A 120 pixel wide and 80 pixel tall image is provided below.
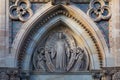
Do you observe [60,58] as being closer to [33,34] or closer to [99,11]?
[33,34]

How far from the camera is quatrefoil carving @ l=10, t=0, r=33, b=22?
959cm

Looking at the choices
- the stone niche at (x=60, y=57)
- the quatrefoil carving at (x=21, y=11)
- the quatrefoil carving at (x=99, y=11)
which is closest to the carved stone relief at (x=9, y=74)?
the stone niche at (x=60, y=57)

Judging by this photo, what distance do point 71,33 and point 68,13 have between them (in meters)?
0.49

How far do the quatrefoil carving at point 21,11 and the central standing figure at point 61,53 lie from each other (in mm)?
905

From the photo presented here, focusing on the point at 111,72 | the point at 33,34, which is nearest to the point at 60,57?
the point at 33,34

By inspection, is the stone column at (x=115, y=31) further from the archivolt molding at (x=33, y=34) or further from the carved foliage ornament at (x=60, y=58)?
the carved foliage ornament at (x=60, y=58)

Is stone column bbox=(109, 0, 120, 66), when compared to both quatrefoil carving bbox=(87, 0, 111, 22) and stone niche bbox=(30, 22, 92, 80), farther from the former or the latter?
stone niche bbox=(30, 22, 92, 80)

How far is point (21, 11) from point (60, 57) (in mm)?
1418

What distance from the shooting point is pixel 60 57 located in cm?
960

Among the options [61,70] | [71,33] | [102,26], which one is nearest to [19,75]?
[61,70]

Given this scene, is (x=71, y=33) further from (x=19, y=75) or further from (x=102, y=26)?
(x=19, y=75)

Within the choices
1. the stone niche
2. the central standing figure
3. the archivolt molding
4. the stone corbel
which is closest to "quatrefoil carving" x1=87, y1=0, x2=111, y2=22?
the archivolt molding

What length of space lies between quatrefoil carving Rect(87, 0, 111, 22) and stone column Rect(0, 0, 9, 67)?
6.27 ft

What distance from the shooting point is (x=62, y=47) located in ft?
31.8
